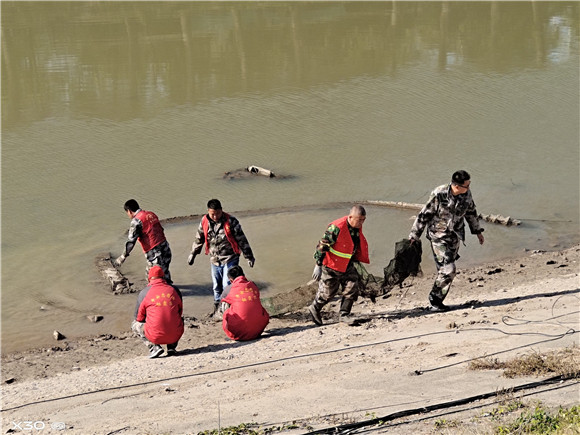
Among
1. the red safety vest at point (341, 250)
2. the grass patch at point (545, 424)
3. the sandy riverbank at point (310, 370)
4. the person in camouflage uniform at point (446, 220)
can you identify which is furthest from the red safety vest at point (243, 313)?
the grass patch at point (545, 424)

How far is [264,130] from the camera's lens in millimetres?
18547

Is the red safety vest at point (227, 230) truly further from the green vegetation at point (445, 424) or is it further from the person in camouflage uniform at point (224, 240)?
the green vegetation at point (445, 424)

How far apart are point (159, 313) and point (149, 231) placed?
198cm

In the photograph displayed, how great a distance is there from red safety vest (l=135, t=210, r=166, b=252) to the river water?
1.15 meters

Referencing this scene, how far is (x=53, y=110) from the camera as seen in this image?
20.4 metres

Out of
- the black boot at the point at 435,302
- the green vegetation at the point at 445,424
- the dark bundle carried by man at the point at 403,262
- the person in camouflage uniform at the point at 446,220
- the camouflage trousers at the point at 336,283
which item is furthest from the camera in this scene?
the dark bundle carried by man at the point at 403,262

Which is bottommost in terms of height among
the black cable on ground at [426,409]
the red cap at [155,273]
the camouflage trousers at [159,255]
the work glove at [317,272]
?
the black cable on ground at [426,409]

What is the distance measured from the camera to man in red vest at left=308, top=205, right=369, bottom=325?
9.20 metres

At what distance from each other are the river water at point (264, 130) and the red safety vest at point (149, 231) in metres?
1.15

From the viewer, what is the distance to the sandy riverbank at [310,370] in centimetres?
713

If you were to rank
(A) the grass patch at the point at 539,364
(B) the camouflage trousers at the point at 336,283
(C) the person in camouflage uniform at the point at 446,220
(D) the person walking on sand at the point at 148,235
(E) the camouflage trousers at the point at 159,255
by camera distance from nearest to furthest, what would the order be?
(A) the grass patch at the point at 539,364 < (C) the person in camouflage uniform at the point at 446,220 < (B) the camouflage trousers at the point at 336,283 < (D) the person walking on sand at the point at 148,235 < (E) the camouflage trousers at the point at 159,255

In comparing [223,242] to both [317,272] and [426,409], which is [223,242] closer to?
[317,272]

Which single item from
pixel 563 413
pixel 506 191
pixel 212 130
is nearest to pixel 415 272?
pixel 563 413

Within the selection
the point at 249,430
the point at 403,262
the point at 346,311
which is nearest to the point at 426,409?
the point at 249,430
